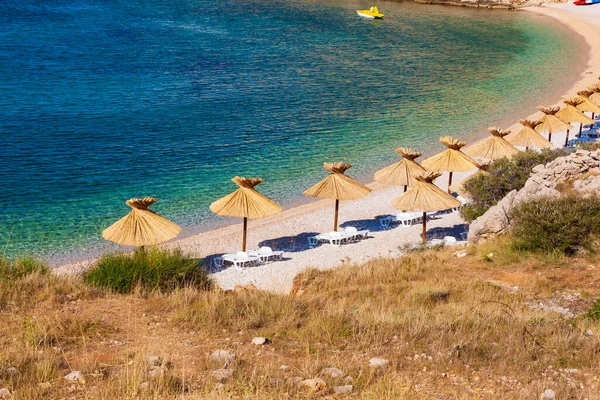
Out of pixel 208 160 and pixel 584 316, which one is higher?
pixel 208 160

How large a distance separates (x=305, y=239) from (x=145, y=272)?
8.95 meters

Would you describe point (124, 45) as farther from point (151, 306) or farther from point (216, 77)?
point (151, 306)

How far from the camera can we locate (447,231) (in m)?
21.3

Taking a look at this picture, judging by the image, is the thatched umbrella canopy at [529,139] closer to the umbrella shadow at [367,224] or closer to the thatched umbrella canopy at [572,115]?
the thatched umbrella canopy at [572,115]

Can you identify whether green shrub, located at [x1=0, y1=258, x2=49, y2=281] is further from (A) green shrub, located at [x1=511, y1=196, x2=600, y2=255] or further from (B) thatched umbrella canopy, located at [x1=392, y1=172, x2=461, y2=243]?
(B) thatched umbrella canopy, located at [x1=392, y1=172, x2=461, y2=243]

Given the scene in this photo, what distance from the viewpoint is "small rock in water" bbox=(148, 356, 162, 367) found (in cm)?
756

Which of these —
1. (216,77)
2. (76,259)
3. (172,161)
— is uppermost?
(216,77)

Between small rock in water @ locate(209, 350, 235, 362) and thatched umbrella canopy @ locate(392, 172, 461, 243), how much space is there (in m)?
11.9

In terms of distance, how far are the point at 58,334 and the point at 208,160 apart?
20065 millimetres

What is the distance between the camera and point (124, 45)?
53250 millimetres

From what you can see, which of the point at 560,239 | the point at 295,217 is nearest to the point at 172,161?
the point at 295,217

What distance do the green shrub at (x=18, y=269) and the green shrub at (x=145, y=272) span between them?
0.85m

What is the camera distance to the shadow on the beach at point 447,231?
68.2 feet

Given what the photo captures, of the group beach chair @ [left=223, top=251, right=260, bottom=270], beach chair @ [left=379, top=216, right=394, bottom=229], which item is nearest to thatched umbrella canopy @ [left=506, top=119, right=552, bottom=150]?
beach chair @ [left=379, top=216, right=394, bottom=229]
